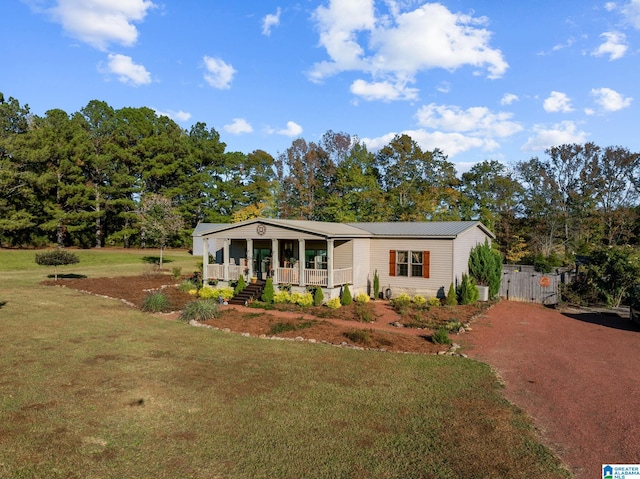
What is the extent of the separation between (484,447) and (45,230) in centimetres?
5230

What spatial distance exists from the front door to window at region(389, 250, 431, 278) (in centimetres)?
682

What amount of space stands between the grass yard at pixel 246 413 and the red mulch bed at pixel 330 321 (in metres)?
1.10

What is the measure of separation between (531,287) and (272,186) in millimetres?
35432

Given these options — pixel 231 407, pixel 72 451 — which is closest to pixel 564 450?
pixel 231 407

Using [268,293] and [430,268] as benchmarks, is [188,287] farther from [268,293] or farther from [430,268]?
[430,268]

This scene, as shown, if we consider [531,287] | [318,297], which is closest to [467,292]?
[531,287]

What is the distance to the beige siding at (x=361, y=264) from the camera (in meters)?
22.2

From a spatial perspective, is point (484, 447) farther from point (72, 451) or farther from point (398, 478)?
point (72, 451)

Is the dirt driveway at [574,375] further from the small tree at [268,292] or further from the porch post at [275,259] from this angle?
the porch post at [275,259]

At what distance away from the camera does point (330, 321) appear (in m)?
17.1

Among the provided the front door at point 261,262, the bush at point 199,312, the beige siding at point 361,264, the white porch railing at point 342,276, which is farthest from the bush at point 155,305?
the beige siding at point 361,264

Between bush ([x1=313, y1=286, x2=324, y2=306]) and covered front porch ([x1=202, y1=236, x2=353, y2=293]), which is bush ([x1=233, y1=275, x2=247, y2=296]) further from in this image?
bush ([x1=313, y1=286, x2=324, y2=306])

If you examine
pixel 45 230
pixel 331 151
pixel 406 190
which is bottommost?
pixel 45 230

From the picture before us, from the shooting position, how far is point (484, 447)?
663cm
